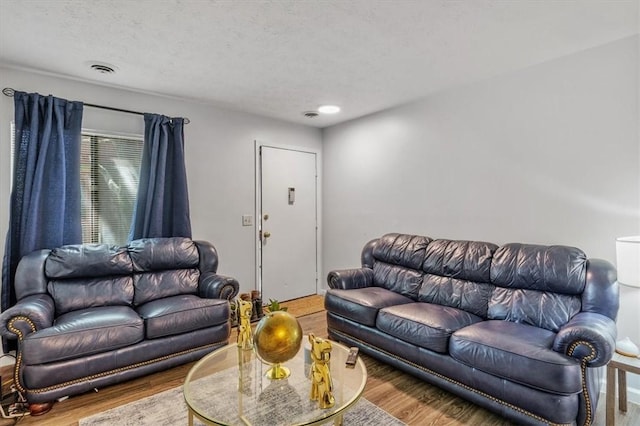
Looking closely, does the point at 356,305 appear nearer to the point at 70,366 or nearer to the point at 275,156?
the point at 70,366

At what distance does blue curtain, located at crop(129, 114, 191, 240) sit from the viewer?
341 cm

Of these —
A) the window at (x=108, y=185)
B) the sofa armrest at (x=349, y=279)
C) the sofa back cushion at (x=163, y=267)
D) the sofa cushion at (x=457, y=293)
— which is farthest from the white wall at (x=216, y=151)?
the sofa cushion at (x=457, y=293)

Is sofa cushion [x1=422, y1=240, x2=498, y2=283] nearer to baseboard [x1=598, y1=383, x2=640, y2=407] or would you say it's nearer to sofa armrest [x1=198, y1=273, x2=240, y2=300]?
baseboard [x1=598, y1=383, x2=640, y2=407]

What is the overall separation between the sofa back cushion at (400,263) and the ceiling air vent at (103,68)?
293 cm

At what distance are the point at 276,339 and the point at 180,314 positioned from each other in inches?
49.1

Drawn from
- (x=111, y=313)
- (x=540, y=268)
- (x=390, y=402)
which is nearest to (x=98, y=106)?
(x=111, y=313)

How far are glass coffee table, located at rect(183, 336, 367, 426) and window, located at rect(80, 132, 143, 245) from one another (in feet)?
6.65

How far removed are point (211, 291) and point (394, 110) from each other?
282cm

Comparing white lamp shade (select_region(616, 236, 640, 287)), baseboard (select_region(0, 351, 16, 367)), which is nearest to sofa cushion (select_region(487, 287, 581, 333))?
white lamp shade (select_region(616, 236, 640, 287))

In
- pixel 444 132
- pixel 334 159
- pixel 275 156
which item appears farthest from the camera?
pixel 334 159

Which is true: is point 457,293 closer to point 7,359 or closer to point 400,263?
point 400,263

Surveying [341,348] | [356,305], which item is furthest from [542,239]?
[341,348]

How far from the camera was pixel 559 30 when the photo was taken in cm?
223

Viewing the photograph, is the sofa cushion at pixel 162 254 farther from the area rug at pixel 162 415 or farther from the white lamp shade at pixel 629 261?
the white lamp shade at pixel 629 261
